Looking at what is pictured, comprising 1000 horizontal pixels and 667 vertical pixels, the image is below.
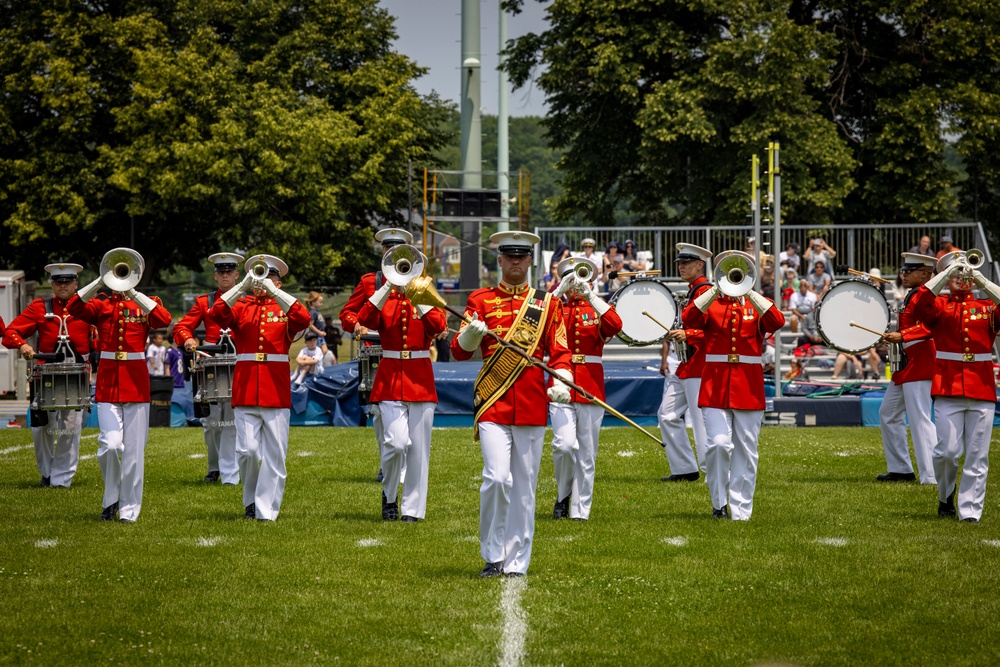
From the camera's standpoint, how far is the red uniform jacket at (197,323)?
12180mm

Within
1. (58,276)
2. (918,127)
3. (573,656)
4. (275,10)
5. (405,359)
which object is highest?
(275,10)

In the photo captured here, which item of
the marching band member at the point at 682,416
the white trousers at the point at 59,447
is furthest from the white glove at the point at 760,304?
the white trousers at the point at 59,447

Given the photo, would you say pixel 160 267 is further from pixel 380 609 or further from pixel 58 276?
pixel 380 609

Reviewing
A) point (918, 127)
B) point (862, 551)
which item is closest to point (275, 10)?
point (918, 127)

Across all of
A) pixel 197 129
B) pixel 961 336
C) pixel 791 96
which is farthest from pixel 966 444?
pixel 197 129

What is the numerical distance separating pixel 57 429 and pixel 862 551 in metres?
8.39

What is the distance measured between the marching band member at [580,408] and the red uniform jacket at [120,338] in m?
3.63

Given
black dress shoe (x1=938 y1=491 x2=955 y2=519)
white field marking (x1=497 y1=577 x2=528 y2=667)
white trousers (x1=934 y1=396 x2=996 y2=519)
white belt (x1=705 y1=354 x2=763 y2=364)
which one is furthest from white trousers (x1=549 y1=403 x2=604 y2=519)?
black dress shoe (x1=938 y1=491 x2=955 y2=519)

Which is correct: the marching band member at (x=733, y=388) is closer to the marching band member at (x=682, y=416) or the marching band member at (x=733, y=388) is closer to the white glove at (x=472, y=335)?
the marching band member at (x=682, y=416)

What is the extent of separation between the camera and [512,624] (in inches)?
305

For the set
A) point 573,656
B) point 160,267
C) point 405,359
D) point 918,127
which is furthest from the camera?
point 160,267

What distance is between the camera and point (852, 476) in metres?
14.7

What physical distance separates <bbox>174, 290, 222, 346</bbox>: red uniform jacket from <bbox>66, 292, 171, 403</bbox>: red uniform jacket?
0.67 ft

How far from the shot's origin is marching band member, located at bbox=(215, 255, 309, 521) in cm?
1152
